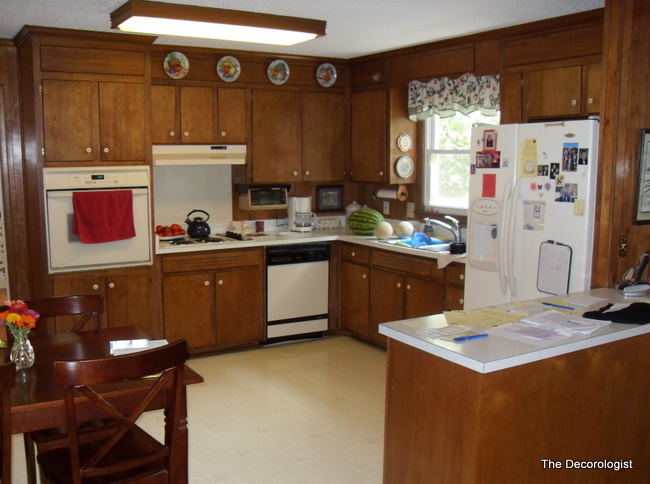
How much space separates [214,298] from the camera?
5281 mm

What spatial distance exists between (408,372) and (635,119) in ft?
5.92

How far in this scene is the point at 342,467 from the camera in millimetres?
3480

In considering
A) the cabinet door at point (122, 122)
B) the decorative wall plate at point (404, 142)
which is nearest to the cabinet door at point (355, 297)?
the decorative wall plate at point (404, 142)

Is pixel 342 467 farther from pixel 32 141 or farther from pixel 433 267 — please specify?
pixel 32 141

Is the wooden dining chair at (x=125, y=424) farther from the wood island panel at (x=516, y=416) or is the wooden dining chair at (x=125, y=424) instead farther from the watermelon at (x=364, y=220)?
the watermelon at (x=364, y=220)

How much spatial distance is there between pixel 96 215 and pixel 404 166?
2.52m

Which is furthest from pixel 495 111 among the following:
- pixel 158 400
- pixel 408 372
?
pixel 158 400

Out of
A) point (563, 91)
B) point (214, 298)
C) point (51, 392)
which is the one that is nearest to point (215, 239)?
point (214, 298)

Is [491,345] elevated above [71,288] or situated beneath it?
elevated above

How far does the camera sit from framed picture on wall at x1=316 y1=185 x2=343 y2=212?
6.23 metres

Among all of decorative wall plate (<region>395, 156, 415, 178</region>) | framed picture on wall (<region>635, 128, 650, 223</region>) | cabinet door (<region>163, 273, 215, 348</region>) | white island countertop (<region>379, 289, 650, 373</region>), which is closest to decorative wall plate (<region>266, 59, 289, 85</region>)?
decorative wall plate (<region>395, 156, 415, 178</region>)

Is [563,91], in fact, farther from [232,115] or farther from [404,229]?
[232,115]

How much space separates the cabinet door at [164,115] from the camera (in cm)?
518

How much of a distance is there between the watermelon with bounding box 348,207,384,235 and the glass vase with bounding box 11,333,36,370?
350 cm
